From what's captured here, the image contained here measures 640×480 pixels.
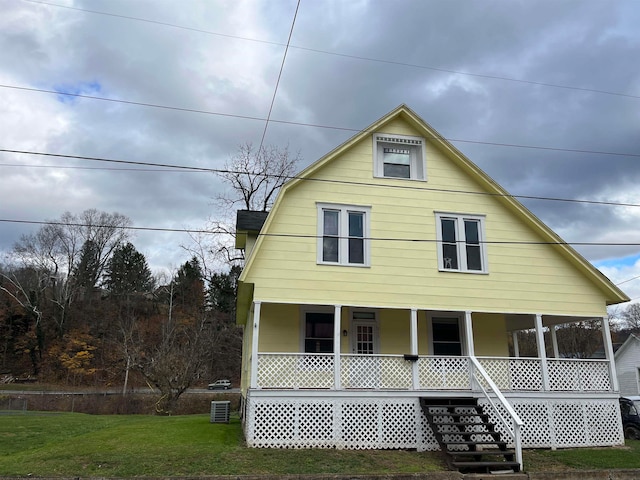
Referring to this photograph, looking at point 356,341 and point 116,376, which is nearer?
point 356,341

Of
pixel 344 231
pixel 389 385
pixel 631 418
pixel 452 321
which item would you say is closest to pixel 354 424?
pixel 389 385

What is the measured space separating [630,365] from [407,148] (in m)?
30.1

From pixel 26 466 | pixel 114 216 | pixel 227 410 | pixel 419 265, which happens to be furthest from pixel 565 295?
pixel 114 216

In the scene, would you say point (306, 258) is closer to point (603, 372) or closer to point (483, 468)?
point (483, 468)

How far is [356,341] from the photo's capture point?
1470 centimetres

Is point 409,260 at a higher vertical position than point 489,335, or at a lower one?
higher

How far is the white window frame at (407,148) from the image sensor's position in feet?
47.5

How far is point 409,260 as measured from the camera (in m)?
13.7

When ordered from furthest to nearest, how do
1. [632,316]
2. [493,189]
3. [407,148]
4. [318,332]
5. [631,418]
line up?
1. [632,316]
2. [631,418]
3. [407,148]
4. [493,189]
5. [318,332]

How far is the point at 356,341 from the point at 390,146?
20.3ft

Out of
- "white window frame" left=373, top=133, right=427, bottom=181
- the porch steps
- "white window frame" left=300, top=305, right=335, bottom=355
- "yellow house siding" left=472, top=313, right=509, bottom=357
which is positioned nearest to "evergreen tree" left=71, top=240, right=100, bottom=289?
"white window frame" left=300, top=305, right=335, bottom=355

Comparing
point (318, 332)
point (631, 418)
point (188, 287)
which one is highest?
point (188, 287)

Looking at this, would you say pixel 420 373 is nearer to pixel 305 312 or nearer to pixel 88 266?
pixel 305 312

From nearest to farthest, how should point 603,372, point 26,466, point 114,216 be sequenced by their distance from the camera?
point 26,466
point 603,372
point 114,216
